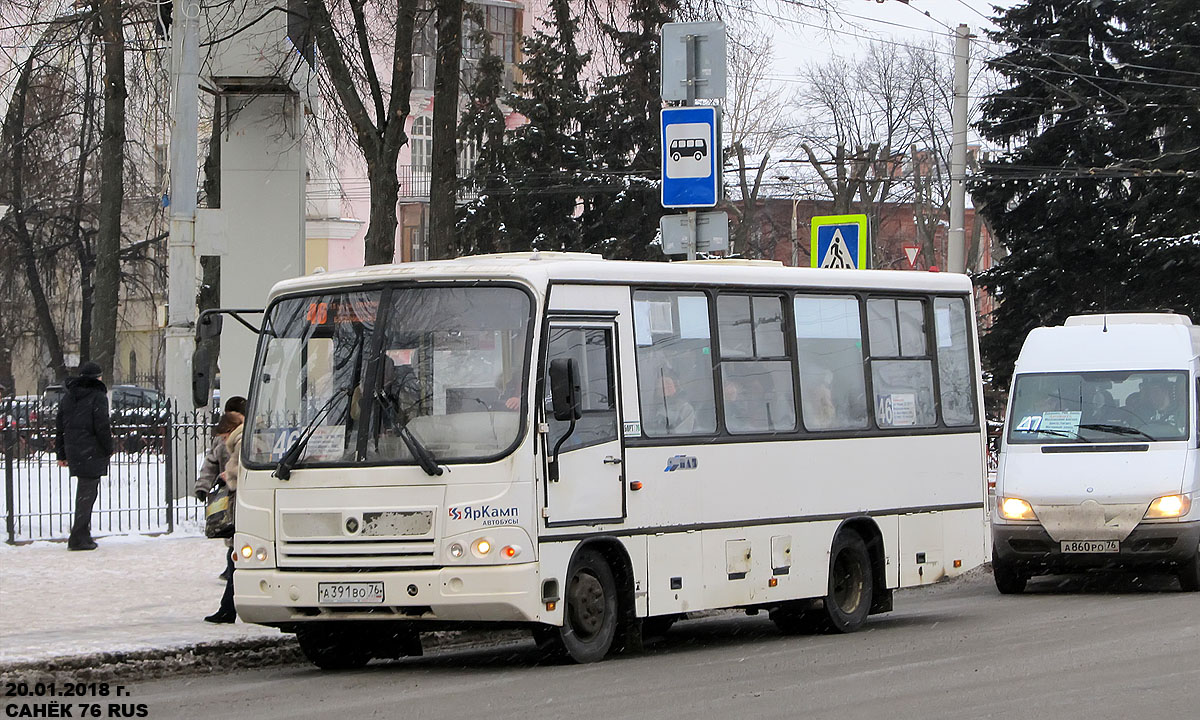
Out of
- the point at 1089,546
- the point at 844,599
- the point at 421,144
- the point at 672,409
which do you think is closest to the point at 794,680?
the point at 672,409

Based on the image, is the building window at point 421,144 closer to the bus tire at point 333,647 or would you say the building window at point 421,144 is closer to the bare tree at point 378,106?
the bare tree at point 378,106

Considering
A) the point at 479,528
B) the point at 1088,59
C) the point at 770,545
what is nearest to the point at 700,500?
the point at 770,545

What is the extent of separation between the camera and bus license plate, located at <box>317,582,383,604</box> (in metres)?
11.3

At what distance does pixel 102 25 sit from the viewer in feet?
83.3

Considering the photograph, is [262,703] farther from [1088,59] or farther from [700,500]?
[1088,59]

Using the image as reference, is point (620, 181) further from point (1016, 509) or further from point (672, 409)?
point (672, 409)

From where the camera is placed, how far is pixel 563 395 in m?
11.3

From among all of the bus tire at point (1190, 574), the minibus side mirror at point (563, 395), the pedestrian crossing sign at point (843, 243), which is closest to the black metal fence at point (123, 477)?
the pedestrian crossing sign at point (843, 243)

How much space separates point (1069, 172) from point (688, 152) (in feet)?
85.1

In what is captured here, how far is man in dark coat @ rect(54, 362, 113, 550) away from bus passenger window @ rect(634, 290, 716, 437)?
28.9ft

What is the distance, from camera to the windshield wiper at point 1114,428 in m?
17.6

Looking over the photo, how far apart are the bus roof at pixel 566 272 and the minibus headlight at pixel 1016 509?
3.96 metres

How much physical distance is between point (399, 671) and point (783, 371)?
12.3 ft

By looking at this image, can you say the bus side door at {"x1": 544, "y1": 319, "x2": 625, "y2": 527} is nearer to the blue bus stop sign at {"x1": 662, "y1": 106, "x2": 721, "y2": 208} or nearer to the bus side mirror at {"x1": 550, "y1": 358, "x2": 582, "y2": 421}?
the bus side mirror at {"x1": 550, "y1": 358, "x2": 582, "y2": 421}
